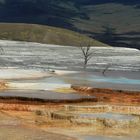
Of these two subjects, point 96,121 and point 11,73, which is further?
point 11,73

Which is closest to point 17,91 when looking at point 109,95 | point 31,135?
point 109,95

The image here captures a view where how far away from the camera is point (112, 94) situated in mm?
46031

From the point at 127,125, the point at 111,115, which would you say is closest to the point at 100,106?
the point at 111,115

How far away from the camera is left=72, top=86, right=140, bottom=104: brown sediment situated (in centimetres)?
4175

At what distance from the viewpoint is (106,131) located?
28438 mm

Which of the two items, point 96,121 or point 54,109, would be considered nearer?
point 96,121

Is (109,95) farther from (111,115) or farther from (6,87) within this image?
(111,115)

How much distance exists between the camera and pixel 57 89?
1802 inches

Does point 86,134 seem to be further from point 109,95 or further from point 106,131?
point 109,95

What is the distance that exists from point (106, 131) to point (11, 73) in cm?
3542

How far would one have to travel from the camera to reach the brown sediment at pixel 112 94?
137 ft

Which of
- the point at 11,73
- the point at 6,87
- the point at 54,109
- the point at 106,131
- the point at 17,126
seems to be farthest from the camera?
the point at 11,73

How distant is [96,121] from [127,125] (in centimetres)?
176

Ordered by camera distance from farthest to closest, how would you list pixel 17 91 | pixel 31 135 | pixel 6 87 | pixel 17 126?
pixel 6 87 → pixel 17 91 → pixel 17 126 → pixel 31 135
